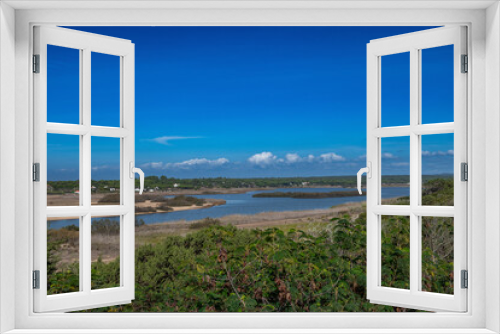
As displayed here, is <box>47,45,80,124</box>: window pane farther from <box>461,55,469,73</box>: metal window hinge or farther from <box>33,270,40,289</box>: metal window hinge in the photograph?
<box>461,55,469,73</box>: metal window hinge

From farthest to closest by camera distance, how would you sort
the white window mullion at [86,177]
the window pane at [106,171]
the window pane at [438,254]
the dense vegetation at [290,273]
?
the window pane at [106,171] → the dense vegetation at [290,273] → the window pane at [438,254] → the white window mullion at [86,177]

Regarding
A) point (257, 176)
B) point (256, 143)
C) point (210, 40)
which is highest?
point (210, 40)

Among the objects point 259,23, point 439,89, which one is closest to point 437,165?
point 439,89

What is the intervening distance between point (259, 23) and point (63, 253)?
3460 millimetres

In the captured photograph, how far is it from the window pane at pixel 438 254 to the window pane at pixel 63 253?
329 cm

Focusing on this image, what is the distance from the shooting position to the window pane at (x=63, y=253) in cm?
397

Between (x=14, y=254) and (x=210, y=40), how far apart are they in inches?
174

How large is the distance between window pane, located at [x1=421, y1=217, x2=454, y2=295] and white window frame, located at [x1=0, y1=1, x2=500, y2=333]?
190 centimetres

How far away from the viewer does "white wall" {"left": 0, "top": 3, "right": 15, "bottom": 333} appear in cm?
200

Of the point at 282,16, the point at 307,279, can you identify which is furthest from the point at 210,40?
the point at 282,16

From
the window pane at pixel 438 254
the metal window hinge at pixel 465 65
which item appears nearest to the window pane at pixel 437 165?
the window pane at pixel 438 254

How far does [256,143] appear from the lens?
5.85 meters

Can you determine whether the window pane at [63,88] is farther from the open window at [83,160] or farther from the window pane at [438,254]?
the window pane at [438,254]

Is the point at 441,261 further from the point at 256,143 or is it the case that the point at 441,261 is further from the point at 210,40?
the point at 210,40
